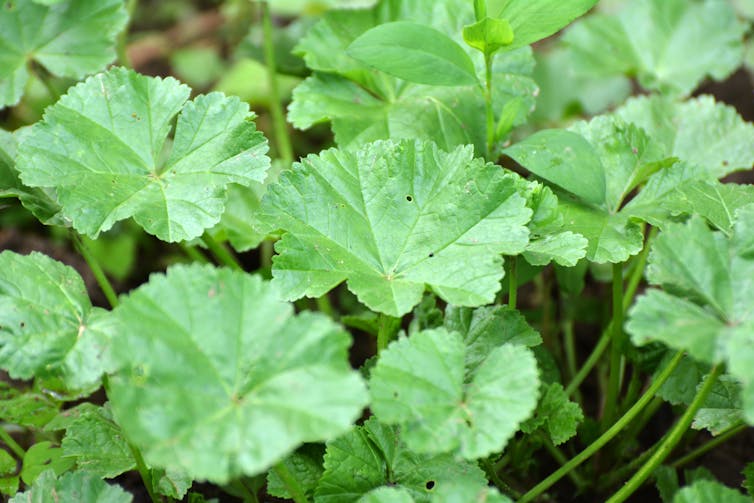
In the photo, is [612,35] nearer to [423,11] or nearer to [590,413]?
[423,11]

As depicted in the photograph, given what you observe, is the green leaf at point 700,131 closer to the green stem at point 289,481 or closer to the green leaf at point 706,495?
the green leaf at point 706,495

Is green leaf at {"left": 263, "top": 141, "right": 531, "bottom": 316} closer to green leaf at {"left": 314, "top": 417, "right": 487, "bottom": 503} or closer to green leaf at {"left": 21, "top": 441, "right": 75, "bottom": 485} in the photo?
green leaf at {"left": 314, "top": 417, "right": 487, "bottom": 503}

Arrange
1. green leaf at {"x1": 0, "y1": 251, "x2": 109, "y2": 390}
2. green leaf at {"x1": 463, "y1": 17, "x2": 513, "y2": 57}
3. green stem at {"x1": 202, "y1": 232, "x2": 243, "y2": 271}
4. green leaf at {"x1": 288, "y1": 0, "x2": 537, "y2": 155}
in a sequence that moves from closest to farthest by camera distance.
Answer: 1. green leaf at {"x1": 0, "y1": 251, "x2": 109, "y2": 390}
2. green leaf at {"x1": 463, "y1": 17, "x2": 513, "y2": 57}
3. green stem at {"x1": 202, "y1": 232, "x2": 243, "y2": 271}
4. green leaf at {"x1": 288, "y1": 0, "x2": 537, "y2": 155}

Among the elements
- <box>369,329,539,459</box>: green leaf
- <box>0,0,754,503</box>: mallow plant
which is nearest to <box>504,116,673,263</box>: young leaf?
<box>0,0,754,503</box>: mallow plant

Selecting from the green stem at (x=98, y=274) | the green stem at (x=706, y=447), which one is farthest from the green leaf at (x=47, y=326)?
the green stem at (x=706, y=447)

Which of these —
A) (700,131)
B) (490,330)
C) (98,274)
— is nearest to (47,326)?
(98,274)

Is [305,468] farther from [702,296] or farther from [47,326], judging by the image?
[702,296]
